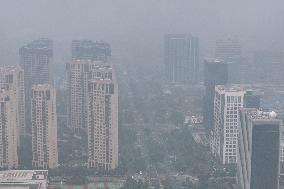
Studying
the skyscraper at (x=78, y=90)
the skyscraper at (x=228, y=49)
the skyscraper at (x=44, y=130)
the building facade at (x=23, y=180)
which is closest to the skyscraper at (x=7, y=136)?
the skyscraper at (x=44, y=130)

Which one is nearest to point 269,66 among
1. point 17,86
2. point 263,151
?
point 17,86

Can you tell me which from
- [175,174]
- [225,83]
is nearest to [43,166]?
[175,174]

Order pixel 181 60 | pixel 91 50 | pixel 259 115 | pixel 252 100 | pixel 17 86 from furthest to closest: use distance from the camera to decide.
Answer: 1. pixel 181 60
2. pixel 91 50
3. pixel 17 86
4. pixel 252 100
5. pixel 259 115

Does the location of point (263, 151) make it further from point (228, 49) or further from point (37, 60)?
point (37, 60)

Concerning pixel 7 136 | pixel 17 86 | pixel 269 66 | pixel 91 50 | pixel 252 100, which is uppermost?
pixel 91 50

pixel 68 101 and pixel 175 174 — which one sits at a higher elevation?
pixel 68 101

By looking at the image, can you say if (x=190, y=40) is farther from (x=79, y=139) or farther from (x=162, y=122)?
(x=79, y=139)

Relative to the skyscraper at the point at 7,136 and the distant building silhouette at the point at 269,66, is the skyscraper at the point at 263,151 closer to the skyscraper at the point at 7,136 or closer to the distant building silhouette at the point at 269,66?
the skyscraper at the point at 7,136
